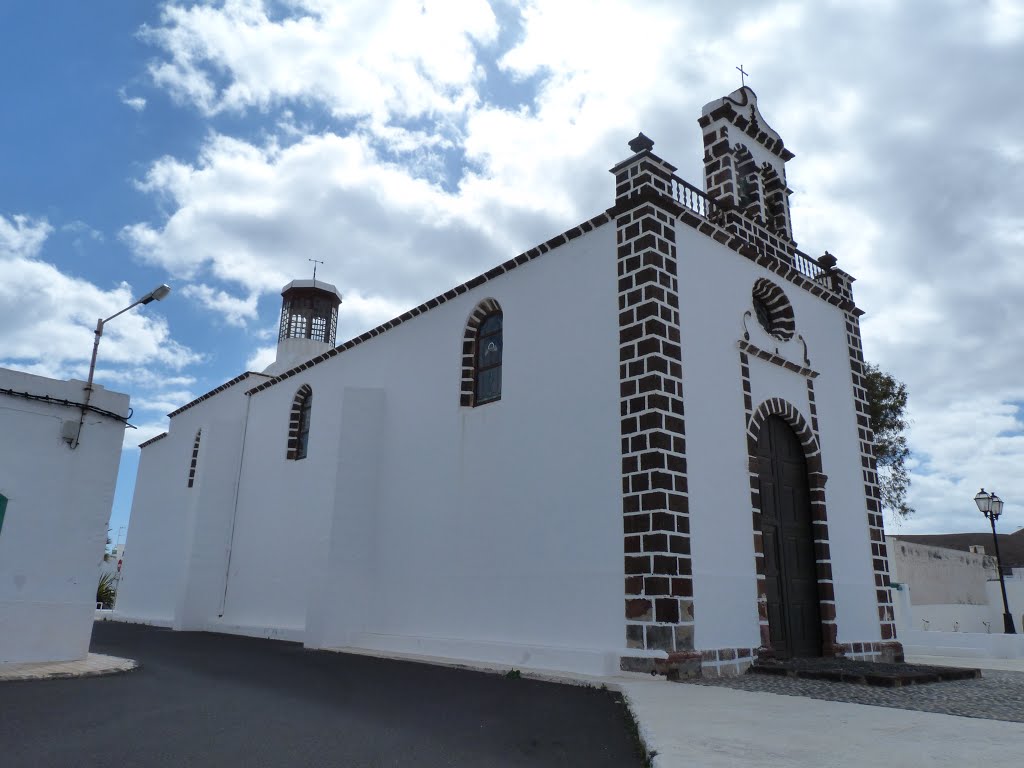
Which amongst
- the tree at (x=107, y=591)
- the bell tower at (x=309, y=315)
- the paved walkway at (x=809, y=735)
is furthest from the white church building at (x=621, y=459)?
the tree at (x=107, y=591)

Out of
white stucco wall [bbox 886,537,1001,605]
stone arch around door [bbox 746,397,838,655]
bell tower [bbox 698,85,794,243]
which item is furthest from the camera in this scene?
white stucco wall [bbox 886,537,1001,605]

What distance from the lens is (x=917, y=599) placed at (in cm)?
2066

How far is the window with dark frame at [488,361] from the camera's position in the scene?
9.65 meters

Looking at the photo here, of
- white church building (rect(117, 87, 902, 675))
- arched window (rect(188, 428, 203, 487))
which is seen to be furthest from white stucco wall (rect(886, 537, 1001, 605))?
arched window (rect(188, 428, 203, 487))

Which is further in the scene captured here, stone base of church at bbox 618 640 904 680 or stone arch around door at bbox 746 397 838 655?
stone arch around door at bbox 746 397 838 655

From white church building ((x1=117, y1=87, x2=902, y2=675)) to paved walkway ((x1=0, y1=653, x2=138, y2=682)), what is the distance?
295 cm

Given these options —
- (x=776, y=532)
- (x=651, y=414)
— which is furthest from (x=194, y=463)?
(x=776, y=532)

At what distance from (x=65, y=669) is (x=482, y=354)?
5855 mm

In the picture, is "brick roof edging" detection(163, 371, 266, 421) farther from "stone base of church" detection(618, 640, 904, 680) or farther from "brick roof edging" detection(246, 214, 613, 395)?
"stone base of church" detection(618, 640, 904, 680)

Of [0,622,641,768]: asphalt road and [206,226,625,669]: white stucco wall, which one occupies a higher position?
[206,226,625,669]: white stucco wall

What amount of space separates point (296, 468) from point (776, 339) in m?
8.40

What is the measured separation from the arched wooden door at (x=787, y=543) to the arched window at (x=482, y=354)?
3449mm

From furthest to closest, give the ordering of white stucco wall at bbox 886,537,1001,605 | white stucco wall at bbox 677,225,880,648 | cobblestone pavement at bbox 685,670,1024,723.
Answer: white stucco wall at bbox 886,537,1001,605
white stucco wall at bbox 677,225,880,648
cobblestone pavement at bbox 685,670,1024,723

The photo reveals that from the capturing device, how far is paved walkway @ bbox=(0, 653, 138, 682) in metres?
6.45
